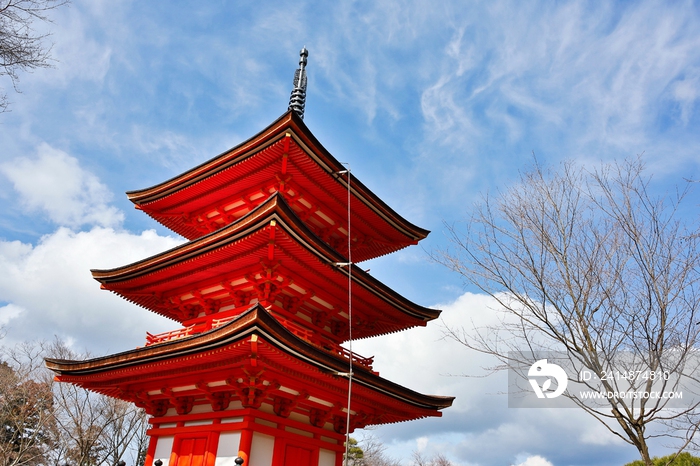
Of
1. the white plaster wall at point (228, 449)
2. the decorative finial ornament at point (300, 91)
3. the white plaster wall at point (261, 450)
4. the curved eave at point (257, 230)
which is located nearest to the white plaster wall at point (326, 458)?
the white plaster wall at point (261, 450)

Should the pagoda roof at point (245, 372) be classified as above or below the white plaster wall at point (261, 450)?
above

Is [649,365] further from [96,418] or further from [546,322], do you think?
[96,418]

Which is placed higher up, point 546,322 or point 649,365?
point 546,322

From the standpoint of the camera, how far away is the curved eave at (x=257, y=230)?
432 inches

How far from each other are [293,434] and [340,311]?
3.75 m

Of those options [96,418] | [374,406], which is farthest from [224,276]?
[96,418]

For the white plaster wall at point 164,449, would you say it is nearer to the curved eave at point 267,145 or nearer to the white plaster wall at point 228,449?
the white plaster wall at point 228,449

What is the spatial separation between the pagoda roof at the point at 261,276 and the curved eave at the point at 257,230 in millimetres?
23

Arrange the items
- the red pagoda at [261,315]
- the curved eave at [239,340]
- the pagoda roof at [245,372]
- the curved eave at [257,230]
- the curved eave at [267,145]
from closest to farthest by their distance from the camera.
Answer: the curved eave at [239,340] → the pagoda roof at [245,372] → the red pagoda at [261,315] → the curved eave at [257,230] → the curved eave at [267,145]

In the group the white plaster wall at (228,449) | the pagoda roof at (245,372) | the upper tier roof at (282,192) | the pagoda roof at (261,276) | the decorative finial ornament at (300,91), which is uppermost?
the decorative finial ornament at (300,91)

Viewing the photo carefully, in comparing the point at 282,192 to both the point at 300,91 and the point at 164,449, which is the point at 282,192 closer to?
the point at 300,91

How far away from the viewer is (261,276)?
12188mm

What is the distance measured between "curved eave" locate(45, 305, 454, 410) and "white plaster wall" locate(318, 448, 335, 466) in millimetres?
2337

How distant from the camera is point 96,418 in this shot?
2573cm
